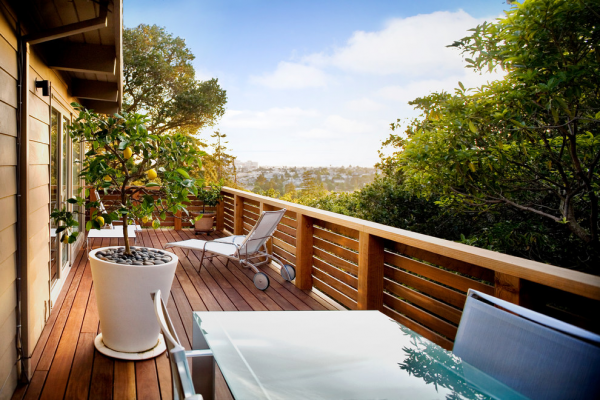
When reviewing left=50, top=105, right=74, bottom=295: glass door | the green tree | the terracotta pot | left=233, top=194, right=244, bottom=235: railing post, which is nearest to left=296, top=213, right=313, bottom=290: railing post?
the green tree

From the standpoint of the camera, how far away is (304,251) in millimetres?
3951

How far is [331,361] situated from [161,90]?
15229 millimetres

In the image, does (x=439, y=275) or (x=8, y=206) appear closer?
(x=8, y=206)

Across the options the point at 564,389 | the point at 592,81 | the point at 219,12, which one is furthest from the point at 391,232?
the point at 219,12

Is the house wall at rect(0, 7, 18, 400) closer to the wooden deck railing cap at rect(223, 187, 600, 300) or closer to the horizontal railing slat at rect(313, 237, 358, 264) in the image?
the wooden deck railing cap at rect(223, 187, 600, 300)

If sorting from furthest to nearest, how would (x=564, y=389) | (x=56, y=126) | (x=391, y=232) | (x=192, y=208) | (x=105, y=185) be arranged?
(x=192, y=208) → (x=56, y=126) → (x=391, y=232) → (x=105, y=185) → (x=564, y=389)

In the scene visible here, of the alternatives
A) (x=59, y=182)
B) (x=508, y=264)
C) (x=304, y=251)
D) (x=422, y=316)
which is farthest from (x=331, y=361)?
(x=59, y=182)

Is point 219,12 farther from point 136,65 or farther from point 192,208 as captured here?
point 192,208

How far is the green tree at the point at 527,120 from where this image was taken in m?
3.70

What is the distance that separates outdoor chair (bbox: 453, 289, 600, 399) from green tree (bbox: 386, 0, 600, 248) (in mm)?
2796

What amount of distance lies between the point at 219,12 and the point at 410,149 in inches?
745

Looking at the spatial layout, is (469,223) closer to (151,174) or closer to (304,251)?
(304,251)

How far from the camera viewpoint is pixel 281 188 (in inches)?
672

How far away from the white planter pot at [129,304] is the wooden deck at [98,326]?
9cm
